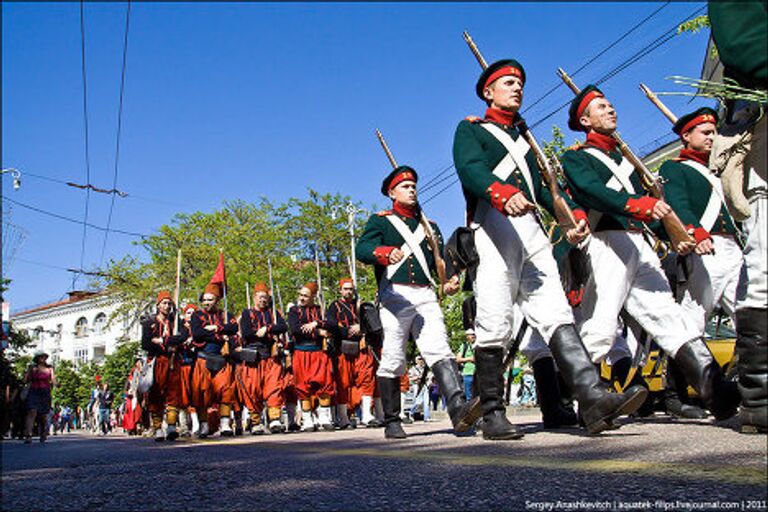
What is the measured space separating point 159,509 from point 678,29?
→ 13.5 m

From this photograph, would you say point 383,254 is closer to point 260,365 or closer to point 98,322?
point 260,365

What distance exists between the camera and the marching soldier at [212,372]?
37.8 ft

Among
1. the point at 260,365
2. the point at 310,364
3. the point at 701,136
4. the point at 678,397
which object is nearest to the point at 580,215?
the point at 701,136

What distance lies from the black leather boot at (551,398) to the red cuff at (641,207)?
4.32ft

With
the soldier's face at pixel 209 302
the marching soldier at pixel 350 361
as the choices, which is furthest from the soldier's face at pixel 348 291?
the soldier's face at pixel 209 302

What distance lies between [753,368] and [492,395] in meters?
1.55

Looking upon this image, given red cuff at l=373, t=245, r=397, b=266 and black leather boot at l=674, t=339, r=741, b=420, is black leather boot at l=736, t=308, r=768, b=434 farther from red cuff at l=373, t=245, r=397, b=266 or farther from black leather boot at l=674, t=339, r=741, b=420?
red cuff at l=373, t=245, r=397, b=266

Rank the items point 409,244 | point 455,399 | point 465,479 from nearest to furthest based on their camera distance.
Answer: point 465,479 → point 455,399 → point 409,244

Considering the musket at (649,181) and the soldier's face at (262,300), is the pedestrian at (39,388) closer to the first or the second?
the soldier's face at (262,300)

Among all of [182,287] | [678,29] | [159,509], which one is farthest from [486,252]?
[182,287]

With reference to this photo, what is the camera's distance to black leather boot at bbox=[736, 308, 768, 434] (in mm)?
3697

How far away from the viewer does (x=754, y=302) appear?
3719mm

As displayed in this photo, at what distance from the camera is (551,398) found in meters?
5.60

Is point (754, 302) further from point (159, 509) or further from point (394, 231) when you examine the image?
point (394, 231)
